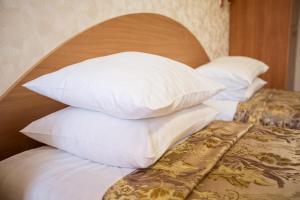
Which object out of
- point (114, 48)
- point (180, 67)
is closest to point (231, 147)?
point (180, 67)

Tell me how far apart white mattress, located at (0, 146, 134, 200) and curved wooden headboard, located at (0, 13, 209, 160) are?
0.11 m

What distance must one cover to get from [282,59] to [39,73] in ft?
7.81

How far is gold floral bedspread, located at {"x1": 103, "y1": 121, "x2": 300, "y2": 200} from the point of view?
64cm

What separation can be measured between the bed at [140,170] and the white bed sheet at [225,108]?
319 mm

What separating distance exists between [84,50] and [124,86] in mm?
427

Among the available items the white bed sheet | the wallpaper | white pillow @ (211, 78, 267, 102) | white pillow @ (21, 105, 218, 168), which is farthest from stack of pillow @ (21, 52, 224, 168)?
white pillow @ (211, 78, 267, 102)

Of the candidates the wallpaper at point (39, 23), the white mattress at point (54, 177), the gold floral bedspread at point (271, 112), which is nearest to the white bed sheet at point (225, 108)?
the gold floral bedspread at point (271, 112)

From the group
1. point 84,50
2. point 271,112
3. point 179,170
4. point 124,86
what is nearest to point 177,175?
point 179,170

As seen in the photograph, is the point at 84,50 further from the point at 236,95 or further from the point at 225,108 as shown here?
the point at 236,95

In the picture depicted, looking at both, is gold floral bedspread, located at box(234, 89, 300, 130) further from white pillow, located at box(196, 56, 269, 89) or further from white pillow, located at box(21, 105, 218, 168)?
white pillow, located at box(21, 105, 218, 168)

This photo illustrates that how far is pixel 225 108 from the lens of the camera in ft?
5.15

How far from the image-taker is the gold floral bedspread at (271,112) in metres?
1.38

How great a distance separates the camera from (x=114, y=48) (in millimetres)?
1252

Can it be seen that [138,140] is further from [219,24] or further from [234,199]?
[219,24]
